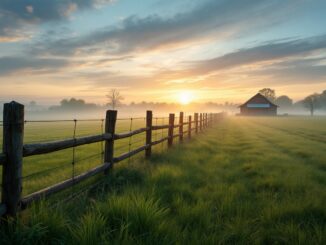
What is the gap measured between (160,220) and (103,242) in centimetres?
93

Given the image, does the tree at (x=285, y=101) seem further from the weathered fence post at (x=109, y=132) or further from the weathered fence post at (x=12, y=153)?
the weathered fence post at (x=12, y=153)

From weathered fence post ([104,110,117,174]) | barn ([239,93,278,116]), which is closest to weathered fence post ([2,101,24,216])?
weathered fence post ([104,110,117,174])

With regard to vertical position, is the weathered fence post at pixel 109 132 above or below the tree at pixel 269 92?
below

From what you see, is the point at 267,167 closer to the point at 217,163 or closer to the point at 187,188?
the point at 217,163

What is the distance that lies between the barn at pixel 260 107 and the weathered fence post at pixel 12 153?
3499 inches

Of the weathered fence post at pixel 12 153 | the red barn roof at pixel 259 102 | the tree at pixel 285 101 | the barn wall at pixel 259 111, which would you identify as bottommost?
the weathered fence post at pixel 12 153

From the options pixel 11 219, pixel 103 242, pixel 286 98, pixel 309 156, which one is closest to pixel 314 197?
pixel 103 242

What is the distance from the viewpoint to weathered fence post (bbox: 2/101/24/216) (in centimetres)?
318

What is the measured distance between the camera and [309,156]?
1087 centimetres

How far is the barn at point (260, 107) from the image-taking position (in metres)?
85.3

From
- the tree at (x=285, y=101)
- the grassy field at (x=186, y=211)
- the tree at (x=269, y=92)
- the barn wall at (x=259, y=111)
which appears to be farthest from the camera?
the tree at (x=285, y=101)

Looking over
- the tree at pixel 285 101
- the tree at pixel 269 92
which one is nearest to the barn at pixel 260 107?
the tree at pixel 269 92

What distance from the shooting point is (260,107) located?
85875 mm

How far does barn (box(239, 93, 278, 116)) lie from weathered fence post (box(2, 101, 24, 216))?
88.9 meters
